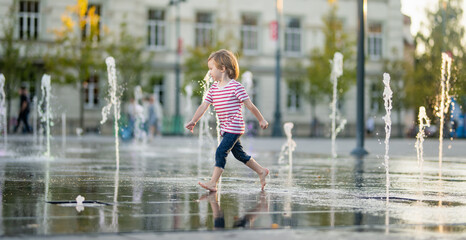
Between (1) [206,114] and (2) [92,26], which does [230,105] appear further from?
(2) [92,26]

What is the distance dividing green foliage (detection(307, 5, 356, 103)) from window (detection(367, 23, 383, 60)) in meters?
5.31

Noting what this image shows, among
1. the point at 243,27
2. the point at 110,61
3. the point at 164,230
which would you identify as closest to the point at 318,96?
the point at 243,27

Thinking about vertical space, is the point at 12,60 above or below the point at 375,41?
below

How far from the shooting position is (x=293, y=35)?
177 feet

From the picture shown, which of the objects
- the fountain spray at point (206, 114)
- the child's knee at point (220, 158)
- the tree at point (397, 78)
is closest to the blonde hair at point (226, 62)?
the fountain spray at point (206, 114)

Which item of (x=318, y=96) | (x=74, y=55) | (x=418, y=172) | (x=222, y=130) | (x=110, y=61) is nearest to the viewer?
(x=222, y=130)

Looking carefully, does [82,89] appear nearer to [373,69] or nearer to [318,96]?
[318,96]

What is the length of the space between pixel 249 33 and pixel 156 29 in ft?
19.4

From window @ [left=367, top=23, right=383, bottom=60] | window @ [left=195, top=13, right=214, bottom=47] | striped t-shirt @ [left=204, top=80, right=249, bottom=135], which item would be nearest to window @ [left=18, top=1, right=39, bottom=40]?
window @ [left=195, top=13, right=214, bottom=47]

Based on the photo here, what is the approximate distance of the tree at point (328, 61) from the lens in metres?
48.8

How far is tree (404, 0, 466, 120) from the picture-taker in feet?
169

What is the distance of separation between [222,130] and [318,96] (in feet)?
131

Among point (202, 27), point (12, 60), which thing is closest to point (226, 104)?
point (12, 60)

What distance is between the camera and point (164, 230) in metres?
6.64
